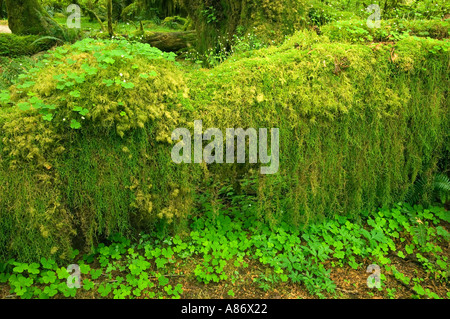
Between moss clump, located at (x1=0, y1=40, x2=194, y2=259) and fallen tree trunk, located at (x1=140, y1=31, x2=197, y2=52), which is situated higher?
fallen tree trunk, located at (x1=140, y1=31, x2=197, y2=52)

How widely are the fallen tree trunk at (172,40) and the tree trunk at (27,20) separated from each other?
8.82 ft

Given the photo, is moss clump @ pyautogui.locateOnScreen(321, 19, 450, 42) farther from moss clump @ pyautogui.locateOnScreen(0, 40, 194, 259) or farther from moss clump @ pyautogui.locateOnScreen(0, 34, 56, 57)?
moss clump @ pyautogui.locateOnScreen(0, 34, 56, 57)


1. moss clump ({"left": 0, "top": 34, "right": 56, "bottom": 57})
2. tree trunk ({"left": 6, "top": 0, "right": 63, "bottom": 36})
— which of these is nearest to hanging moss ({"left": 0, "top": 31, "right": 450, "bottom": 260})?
moss clump ({"left": 0, "top": 34, "right": 56, "bottom": 57})

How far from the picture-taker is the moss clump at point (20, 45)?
7.94m

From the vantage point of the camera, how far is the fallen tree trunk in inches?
398

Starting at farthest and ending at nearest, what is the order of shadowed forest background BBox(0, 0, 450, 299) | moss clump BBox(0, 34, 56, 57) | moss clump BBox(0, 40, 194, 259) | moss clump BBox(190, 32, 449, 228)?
moss clump BBox(0, 34, 56, 57) → moss clump BBox(190, 32, 449, 228) → shadowed forest background BBox(0, 0, 450, 299) → moss clump BBox(0, 40, 194, 259)

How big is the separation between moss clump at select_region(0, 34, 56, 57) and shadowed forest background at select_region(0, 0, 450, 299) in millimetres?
3724

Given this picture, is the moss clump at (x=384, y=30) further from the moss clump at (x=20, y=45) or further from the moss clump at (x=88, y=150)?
the moss clump at (x=20, y=45)

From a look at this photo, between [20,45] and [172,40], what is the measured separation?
4.21 meters

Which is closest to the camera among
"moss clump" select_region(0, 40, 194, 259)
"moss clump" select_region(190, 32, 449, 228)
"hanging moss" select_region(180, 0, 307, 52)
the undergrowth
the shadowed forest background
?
"moss clump" select_region(0, 40, 194, 259)

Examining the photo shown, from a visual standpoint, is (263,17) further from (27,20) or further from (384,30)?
(27,20)

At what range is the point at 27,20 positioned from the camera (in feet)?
29.2

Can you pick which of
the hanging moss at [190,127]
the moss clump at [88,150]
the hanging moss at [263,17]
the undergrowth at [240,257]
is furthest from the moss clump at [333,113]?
the hanging moss at [263,17]
